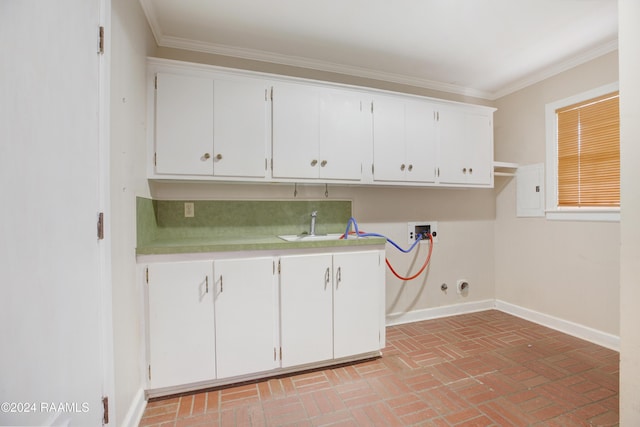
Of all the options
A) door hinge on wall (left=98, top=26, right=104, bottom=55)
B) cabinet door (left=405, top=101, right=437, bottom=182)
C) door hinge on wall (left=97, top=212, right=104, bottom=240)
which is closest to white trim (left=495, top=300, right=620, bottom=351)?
cabinet door (left=405, top=101, right=437, bottom=182)

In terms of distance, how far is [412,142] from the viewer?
109 inches

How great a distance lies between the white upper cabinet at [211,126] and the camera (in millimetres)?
2059

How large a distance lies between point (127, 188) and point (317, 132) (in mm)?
1437

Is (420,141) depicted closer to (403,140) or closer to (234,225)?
(403,140)

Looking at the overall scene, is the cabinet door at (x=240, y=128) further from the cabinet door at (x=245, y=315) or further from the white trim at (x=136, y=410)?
the white trim at (x=136, y=410)

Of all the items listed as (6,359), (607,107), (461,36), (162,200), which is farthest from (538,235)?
(6,359)

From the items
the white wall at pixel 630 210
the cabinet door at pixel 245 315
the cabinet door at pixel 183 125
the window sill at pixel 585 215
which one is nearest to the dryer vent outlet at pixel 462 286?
the window sill at pixel 585 215

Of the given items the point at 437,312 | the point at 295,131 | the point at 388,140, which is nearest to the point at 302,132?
the point at 295,131

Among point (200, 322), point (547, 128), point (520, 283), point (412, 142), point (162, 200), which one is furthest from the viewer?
point (520, 283)

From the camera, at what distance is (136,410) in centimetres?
166

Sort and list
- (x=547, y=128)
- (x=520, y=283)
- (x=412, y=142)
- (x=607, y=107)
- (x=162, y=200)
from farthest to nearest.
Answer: (x=520, y=283) < (x=547, y=128) < (x=412, y=142) < (x=607, y=107) < (x=162, y=200)

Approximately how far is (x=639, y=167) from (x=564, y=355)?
6.11 ft

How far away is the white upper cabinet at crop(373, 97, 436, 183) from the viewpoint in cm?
263

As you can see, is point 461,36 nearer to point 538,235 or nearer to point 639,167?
point 639,167
